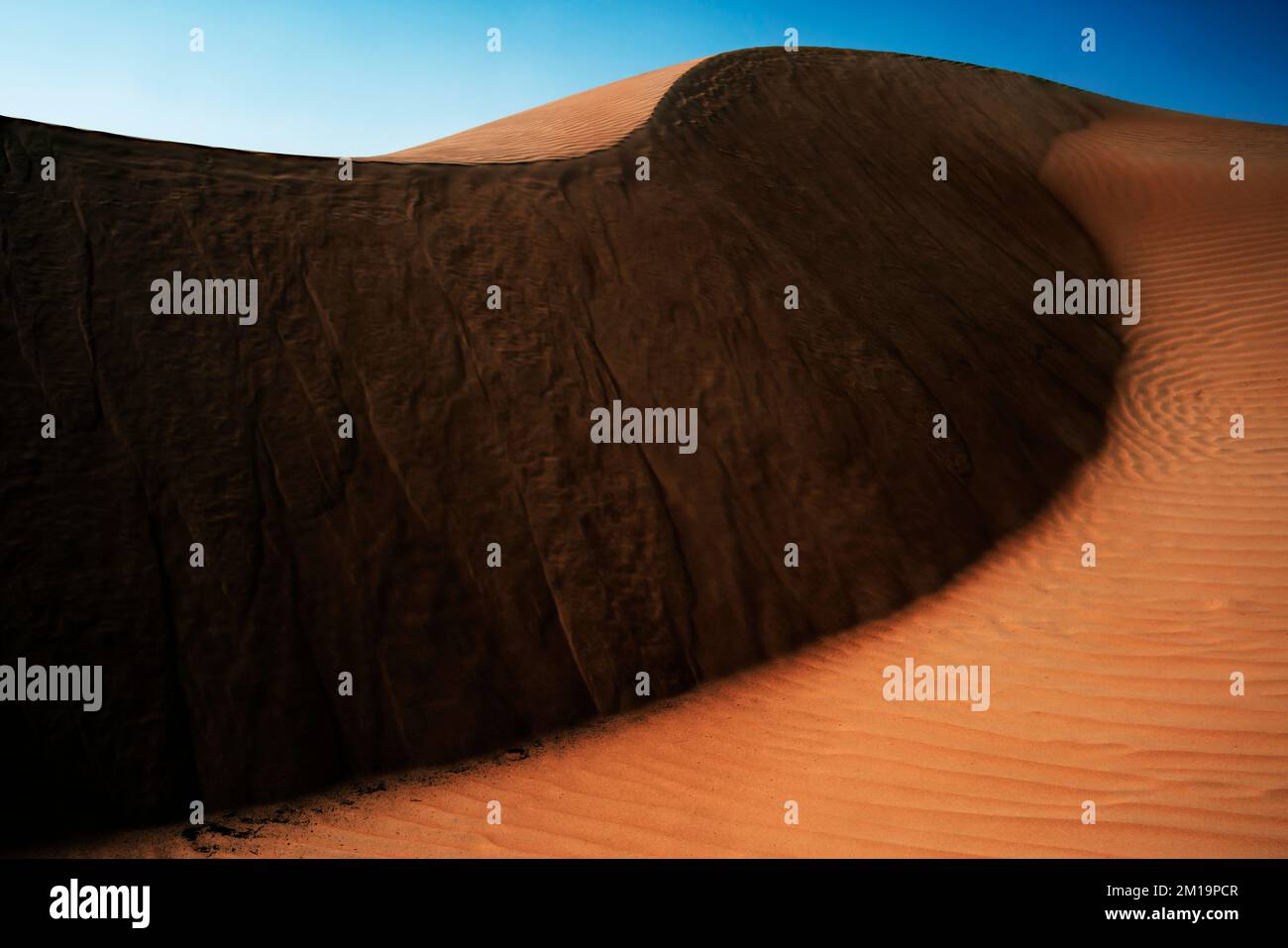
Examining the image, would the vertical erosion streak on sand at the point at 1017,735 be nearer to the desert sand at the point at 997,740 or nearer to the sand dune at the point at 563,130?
the desert sand at the point at 997,740

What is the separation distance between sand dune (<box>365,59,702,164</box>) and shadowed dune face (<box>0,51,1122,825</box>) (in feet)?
1.50

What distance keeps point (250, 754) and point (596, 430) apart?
121 inches

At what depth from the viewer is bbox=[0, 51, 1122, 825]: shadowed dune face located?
4.32 m

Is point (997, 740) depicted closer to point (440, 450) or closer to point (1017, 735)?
point (1017, 735)

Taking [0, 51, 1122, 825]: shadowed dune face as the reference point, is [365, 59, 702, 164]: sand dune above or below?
above

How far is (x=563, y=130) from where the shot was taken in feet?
32.8

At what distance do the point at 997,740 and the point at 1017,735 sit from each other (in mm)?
112

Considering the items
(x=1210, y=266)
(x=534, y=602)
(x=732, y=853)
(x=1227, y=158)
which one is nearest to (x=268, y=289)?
(x=534, y=602)

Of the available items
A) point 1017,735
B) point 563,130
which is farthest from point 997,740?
point 563,130

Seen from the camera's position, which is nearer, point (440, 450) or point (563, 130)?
point (440, 450)

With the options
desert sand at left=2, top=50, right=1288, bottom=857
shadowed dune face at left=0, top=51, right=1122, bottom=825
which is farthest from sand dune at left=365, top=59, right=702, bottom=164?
desert sand at left=2, top=50, right=1288, bottom=857

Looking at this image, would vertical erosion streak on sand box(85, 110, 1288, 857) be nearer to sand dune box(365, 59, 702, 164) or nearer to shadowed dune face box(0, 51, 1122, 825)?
shadowed dune face box(0, 51, 1122, 825)

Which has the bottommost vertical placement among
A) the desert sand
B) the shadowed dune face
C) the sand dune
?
the desert sand

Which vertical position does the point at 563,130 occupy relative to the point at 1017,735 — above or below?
above
